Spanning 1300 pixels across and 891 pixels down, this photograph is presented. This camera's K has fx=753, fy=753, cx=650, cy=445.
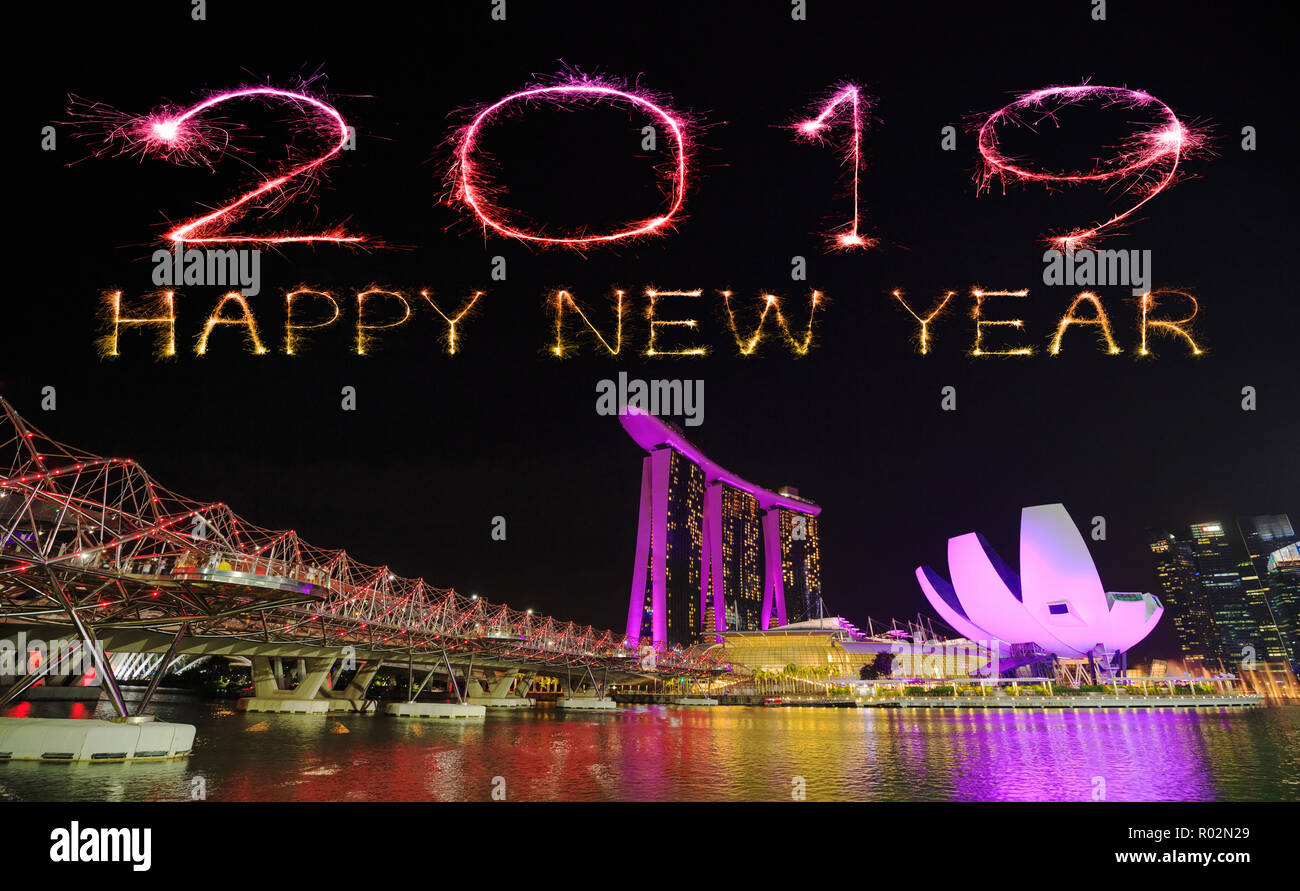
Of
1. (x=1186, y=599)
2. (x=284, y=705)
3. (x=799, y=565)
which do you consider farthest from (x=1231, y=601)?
(x=284, y=705)

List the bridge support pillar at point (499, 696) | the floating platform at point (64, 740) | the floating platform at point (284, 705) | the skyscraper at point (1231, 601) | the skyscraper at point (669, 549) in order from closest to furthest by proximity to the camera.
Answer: the floating platform at point (64, 740), the floating platform at point (284, 705), the bridge support pillar at point (499, 696), the skyscraper at point (669, 549), the skyscraper at point (1231, 601)

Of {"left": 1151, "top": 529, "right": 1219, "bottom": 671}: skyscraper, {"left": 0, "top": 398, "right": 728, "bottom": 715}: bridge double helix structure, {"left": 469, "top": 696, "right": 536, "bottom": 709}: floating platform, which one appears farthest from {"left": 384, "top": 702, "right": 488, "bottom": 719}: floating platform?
{"left": 1151, "top": 529, "right": 1219, "bottom": 671}: skyscraper

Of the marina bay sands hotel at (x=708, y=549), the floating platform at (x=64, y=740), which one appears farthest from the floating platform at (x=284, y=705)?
the marina bay sands hotel at (x=708, y=549)

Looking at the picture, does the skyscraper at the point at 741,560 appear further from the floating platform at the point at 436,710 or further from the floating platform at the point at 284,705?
the floating platform at the point at 284,705

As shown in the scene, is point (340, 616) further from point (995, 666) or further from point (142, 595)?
point (995, 666)

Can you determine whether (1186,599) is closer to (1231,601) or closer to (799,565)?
(1231,601)
